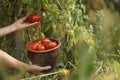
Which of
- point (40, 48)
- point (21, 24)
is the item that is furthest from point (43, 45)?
point (21, 24)

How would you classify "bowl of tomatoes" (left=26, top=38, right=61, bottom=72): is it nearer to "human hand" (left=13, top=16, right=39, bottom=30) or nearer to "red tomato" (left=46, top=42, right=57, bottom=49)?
"red tomato" (left=46, top=42, right=57, bottom=49)

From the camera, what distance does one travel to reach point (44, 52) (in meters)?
1.54

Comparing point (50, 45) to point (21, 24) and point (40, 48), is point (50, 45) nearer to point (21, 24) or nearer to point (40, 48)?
point (40, 48)

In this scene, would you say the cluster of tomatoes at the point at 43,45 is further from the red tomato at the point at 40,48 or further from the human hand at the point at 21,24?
the human hand at the point at 21,24

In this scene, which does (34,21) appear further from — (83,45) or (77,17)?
(83,45)

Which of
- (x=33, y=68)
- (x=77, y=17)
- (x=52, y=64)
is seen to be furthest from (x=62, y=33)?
(x=33, y=68)

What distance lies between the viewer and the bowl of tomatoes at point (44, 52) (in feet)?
5.07

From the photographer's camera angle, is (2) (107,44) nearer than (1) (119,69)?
Yes

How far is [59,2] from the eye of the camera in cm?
197

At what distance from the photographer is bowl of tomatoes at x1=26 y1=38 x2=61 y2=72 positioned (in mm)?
1546

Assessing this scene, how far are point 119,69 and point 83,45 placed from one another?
1.06m

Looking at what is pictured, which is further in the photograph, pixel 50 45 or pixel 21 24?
pixel 21 24

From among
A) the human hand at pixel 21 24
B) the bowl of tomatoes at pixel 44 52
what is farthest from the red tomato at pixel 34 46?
the human hand at pixel 21 24

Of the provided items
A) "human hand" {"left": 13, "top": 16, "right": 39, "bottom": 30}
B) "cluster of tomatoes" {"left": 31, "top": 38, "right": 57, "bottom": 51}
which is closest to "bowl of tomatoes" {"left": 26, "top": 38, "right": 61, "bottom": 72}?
"cluster of tomatoes" {"left": 31, "top": 38, "right": 57, "bottom": 51}
